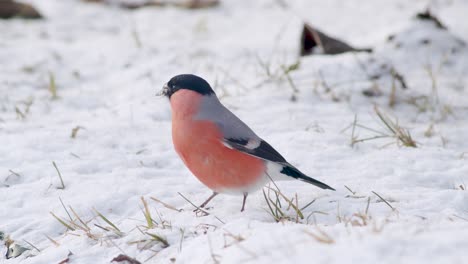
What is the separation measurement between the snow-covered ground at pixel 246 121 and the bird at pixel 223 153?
0.57 ft

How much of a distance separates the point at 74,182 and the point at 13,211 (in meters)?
0.46

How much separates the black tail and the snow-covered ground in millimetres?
109

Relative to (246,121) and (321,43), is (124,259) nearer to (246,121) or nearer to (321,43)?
(246,121)

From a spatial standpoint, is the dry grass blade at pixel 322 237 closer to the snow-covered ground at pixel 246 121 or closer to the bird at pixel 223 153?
the snow-covered ground at pixel 246 121

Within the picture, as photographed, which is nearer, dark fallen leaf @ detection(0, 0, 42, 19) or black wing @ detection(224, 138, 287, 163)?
black wing @ detection(224, 138, 287, 163)

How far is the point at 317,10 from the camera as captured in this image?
8992 millimetres

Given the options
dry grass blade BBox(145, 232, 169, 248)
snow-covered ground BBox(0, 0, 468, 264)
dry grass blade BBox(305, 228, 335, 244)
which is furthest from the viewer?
dry grass blade BBox(145, 232, 169, 248)

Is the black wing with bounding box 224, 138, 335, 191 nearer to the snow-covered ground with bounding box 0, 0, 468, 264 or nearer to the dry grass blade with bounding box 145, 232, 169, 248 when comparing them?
the snow-covered ground with bounding box 0, 0, 468, 264

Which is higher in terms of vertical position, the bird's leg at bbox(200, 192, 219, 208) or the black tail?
Result: the black tail

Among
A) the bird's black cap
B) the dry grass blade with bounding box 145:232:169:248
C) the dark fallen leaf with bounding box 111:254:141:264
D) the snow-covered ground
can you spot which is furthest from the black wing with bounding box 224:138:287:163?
the dark fallen leaf with bounding box 111:254:141:264

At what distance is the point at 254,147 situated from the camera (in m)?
3.80

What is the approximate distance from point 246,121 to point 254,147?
1463 mm

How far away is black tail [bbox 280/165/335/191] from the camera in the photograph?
3777mm

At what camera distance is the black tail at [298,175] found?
→ 3.78m
